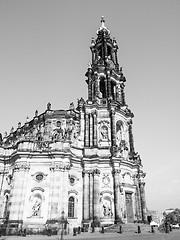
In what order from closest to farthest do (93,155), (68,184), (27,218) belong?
(27,218) → (68,184) → (93,155)

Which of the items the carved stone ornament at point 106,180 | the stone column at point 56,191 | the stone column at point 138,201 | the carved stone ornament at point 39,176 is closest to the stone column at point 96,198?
the carved stone ornament at point 106,180

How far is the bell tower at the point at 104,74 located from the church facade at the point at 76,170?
350 millimetres

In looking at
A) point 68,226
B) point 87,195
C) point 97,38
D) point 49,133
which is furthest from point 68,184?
point 97,38

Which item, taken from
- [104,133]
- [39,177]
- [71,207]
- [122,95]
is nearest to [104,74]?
[122,95]

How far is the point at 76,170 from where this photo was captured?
91.6 ft

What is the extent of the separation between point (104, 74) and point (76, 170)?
17.5m

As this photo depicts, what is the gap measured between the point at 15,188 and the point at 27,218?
3497 millimetres

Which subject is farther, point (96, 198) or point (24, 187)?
point (96, 198)

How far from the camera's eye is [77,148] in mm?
29016

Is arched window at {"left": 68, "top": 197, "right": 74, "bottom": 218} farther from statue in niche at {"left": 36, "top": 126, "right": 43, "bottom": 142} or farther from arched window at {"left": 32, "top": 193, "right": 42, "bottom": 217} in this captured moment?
statue in niche at {"left": 36, "top": 126, "right": 43, "bottom": 142}

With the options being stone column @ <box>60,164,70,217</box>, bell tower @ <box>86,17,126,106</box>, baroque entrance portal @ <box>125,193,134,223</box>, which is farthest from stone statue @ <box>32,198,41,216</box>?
bell tower @ <box>86,17,126,106</box>

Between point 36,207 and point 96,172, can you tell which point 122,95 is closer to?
point 96,172

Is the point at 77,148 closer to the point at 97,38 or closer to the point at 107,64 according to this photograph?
the point at 107,64

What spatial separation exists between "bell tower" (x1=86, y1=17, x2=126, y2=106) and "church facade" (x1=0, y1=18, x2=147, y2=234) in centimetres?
35
